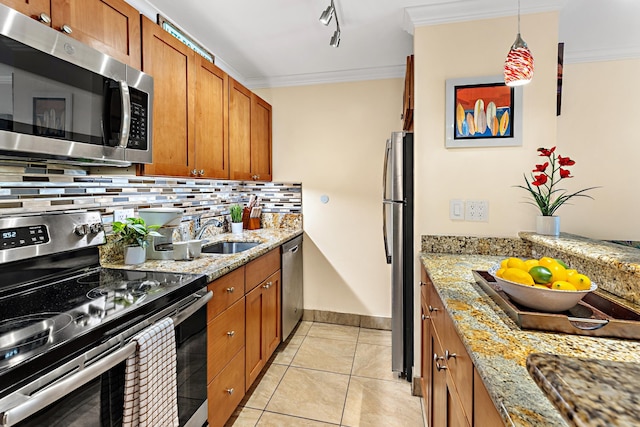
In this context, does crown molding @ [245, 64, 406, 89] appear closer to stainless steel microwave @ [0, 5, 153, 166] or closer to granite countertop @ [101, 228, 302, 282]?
granite countertop @ [101, 228, 302, 282]

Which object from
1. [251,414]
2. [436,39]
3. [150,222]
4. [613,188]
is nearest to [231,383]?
[251,414]

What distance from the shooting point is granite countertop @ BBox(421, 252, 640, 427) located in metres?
0.59

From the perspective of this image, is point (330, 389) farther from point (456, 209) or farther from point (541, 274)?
point (541, 274)

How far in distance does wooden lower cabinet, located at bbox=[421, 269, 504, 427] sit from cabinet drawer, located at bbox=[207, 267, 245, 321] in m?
1.05

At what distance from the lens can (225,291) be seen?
172cm

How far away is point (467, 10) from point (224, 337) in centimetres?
230

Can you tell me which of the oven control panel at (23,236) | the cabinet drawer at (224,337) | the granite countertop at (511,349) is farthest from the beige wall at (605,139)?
the oven control panel at (23,236)

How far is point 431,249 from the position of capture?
2.04 m

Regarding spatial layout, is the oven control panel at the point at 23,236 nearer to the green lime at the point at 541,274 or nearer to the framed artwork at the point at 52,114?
the framed artwork at the point at 52,114

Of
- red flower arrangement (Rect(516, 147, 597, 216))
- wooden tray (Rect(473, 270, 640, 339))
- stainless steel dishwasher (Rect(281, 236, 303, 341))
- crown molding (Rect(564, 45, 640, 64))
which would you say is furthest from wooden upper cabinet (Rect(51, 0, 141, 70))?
crown molding (Rect(564, 45, 640, 64))

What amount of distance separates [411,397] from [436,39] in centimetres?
225

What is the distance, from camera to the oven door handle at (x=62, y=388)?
28.9 inches

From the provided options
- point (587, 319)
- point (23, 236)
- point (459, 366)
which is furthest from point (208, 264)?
point (587, 319)

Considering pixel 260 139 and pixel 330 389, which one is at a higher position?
pixel 260 139
